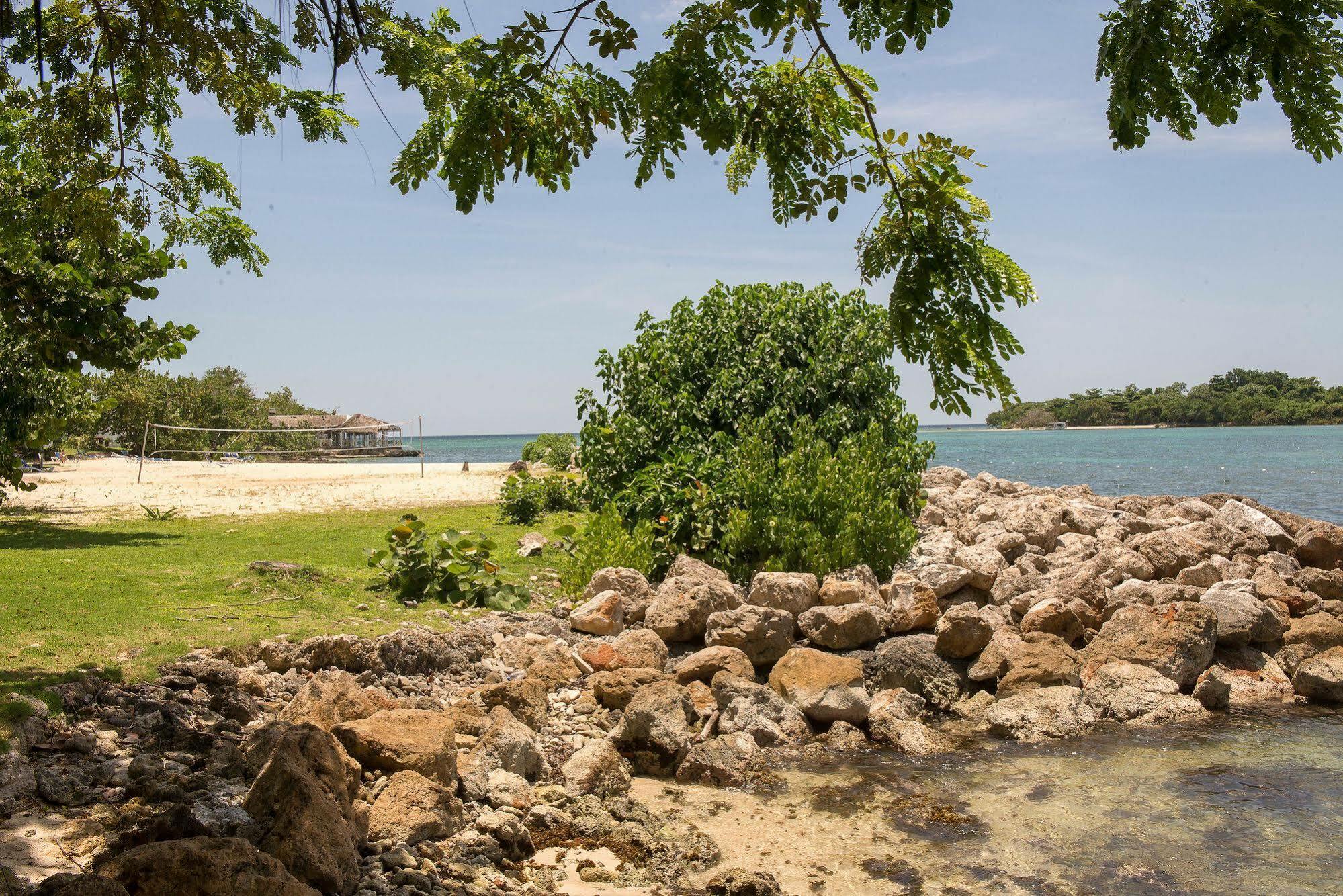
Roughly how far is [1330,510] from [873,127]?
23.9 m

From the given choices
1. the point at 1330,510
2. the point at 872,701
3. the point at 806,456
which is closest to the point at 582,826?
the point at 872,701

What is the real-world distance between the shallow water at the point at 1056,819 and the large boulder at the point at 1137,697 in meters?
0.39

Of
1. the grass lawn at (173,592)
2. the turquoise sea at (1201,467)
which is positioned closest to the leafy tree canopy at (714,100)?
the grass lawn at (173,592)

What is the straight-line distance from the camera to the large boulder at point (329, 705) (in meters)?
5.49

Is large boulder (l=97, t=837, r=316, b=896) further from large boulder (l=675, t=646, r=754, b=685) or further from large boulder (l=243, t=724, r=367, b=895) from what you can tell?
large boulder (l=675, t=646, r=754, b=685)

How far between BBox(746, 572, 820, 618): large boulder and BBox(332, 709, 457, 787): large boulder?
457 cm

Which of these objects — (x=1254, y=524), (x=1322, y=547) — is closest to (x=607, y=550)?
(x=1254, y=524)

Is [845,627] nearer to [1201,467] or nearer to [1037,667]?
[1037,667]

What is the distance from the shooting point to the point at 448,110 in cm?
430

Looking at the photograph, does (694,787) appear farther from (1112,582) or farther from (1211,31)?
(1112,582)

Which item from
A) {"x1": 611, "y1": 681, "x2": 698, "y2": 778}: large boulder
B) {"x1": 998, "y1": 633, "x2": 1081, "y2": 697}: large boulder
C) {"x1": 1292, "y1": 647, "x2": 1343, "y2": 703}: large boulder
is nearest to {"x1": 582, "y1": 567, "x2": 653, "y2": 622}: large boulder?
{"x1": 611, "y1": 681, "x2": 698, "y2": 778}: large boulder

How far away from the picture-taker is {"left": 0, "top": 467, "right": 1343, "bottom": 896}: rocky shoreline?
4.14 m

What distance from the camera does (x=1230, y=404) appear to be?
90.8 metres

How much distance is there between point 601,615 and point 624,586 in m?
0.84
